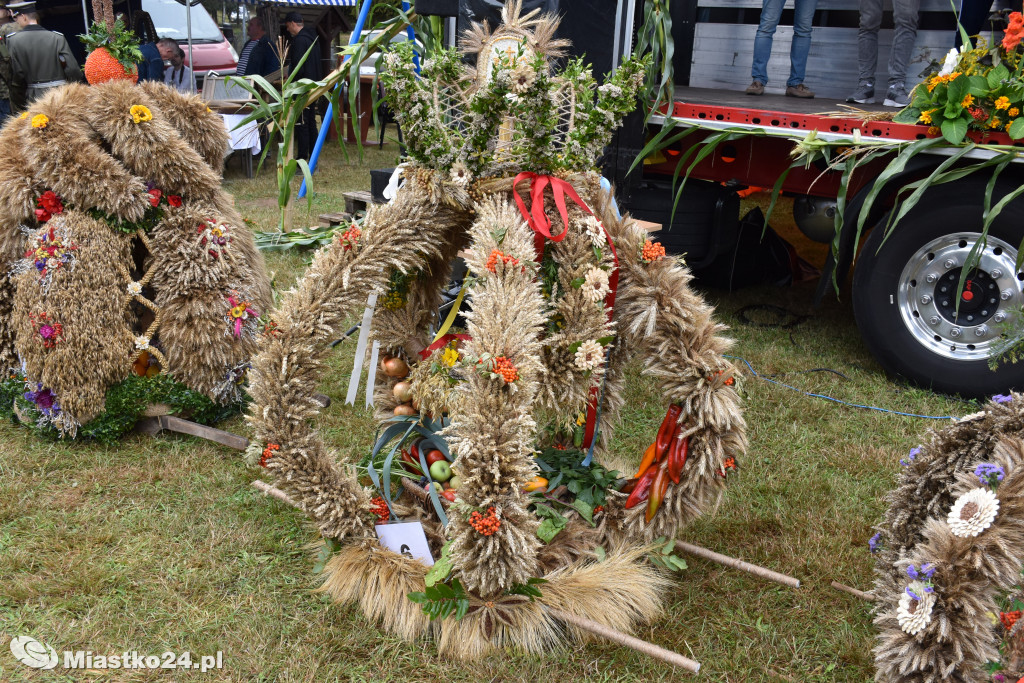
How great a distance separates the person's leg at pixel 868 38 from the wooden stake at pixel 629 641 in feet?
15.6

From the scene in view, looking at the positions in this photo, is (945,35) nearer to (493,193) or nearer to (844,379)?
(844,379)

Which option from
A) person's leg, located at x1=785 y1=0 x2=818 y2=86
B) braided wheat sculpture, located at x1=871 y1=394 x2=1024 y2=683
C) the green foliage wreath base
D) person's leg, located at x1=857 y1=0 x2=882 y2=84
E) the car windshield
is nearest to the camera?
braided wheat sculpture, located at x1=871 y1=394 x2=1024 y2=683

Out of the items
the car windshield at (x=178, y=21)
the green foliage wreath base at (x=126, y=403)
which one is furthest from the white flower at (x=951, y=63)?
the car windshield at (x=178, y=21)

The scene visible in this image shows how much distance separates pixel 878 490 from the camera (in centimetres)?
334

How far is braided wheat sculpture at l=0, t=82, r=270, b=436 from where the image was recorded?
3.27 metres

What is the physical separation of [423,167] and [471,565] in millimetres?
1233

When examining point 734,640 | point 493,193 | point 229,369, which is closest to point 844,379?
point 734,640

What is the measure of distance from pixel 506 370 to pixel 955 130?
2.84 meters

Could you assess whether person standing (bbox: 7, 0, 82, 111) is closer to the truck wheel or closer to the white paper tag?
the white paper tag

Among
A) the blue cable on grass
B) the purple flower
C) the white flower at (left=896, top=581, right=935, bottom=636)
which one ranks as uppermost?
the purple flower

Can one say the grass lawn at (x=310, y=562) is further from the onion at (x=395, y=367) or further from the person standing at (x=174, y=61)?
the person standing at (x=174, y=61)

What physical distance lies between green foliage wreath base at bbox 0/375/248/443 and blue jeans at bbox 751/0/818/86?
15.0 feet

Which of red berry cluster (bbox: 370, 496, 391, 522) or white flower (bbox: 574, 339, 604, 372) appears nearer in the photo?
white flower (bbox: 574, 339, 604, 372)

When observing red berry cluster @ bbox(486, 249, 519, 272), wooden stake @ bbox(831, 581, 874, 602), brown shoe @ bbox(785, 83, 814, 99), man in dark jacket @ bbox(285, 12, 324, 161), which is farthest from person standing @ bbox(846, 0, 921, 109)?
man in dark jacket @ bbox(285, 12, 324, 161)
